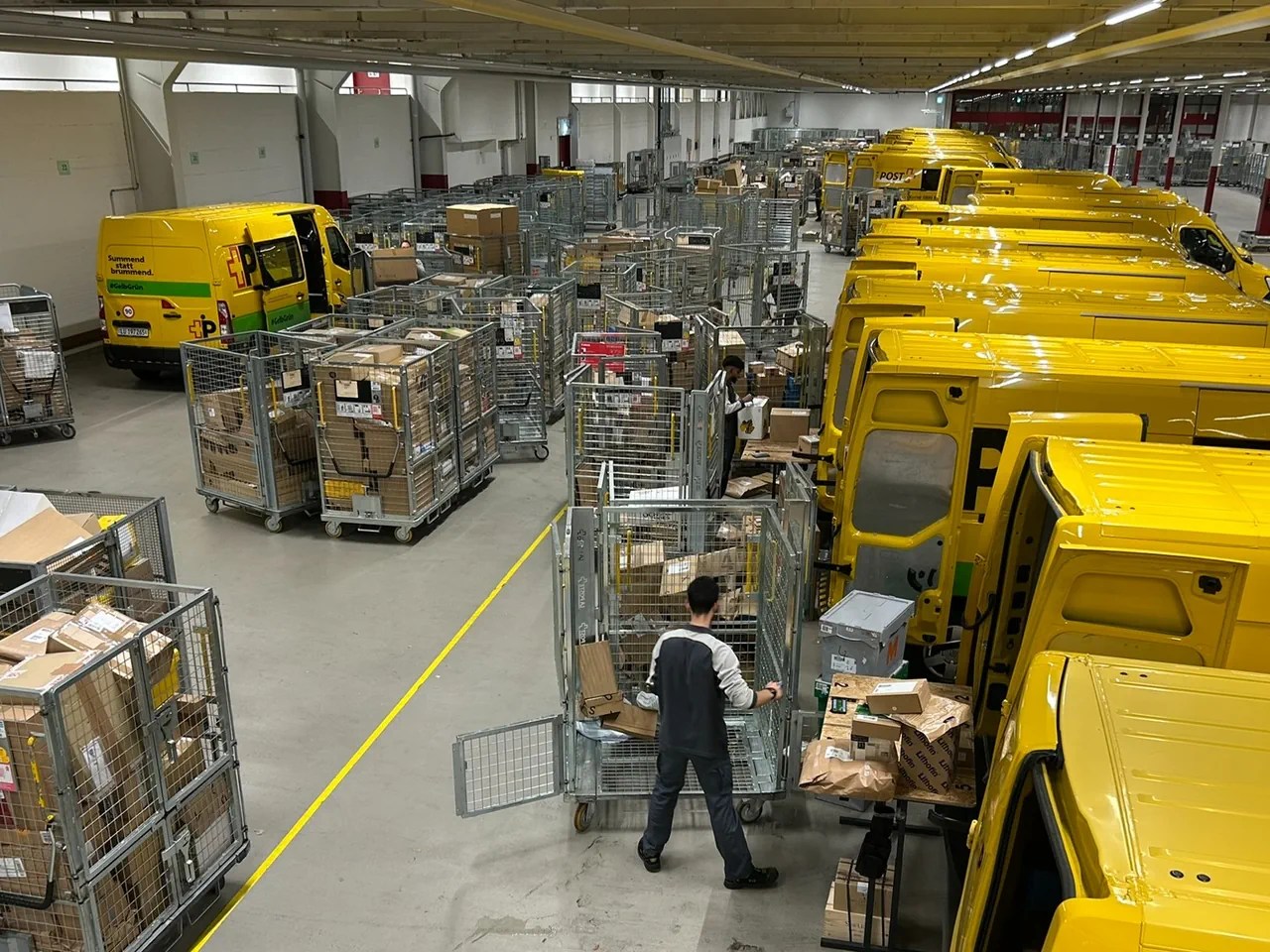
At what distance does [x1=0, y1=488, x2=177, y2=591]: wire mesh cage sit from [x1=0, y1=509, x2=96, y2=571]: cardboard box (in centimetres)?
5

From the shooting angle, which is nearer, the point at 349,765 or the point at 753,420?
the point at 349,765

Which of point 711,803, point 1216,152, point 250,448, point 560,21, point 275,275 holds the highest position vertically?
point 560,21

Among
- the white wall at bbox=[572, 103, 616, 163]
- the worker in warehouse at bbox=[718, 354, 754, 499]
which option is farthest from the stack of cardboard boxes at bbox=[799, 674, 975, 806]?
the white wall at bbox=[572, 103, 616, 163]

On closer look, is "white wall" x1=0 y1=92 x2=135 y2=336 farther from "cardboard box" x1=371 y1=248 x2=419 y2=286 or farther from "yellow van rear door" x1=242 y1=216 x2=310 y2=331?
"cardboard box" x1=371 y1=248 x2=419 y2=286

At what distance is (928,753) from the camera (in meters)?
4.70

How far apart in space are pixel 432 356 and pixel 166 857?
19.1 ft

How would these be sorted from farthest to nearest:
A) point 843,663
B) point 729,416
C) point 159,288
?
point 159,288, point 729,416, point 843,663

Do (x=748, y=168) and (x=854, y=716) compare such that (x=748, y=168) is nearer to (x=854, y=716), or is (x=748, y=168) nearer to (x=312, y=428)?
(x=312, y=428)

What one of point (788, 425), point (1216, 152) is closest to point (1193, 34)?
point (788, 425)

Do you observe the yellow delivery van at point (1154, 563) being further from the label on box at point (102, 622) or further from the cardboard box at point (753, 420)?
the cardboard box at point (753, 420)

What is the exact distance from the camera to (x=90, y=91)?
55.9ft

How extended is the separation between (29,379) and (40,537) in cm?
781

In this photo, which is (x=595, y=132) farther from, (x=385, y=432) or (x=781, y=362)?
(x=385, y=432)

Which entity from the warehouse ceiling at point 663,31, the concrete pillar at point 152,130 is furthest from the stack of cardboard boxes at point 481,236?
the concrete pillar at point 152,130
